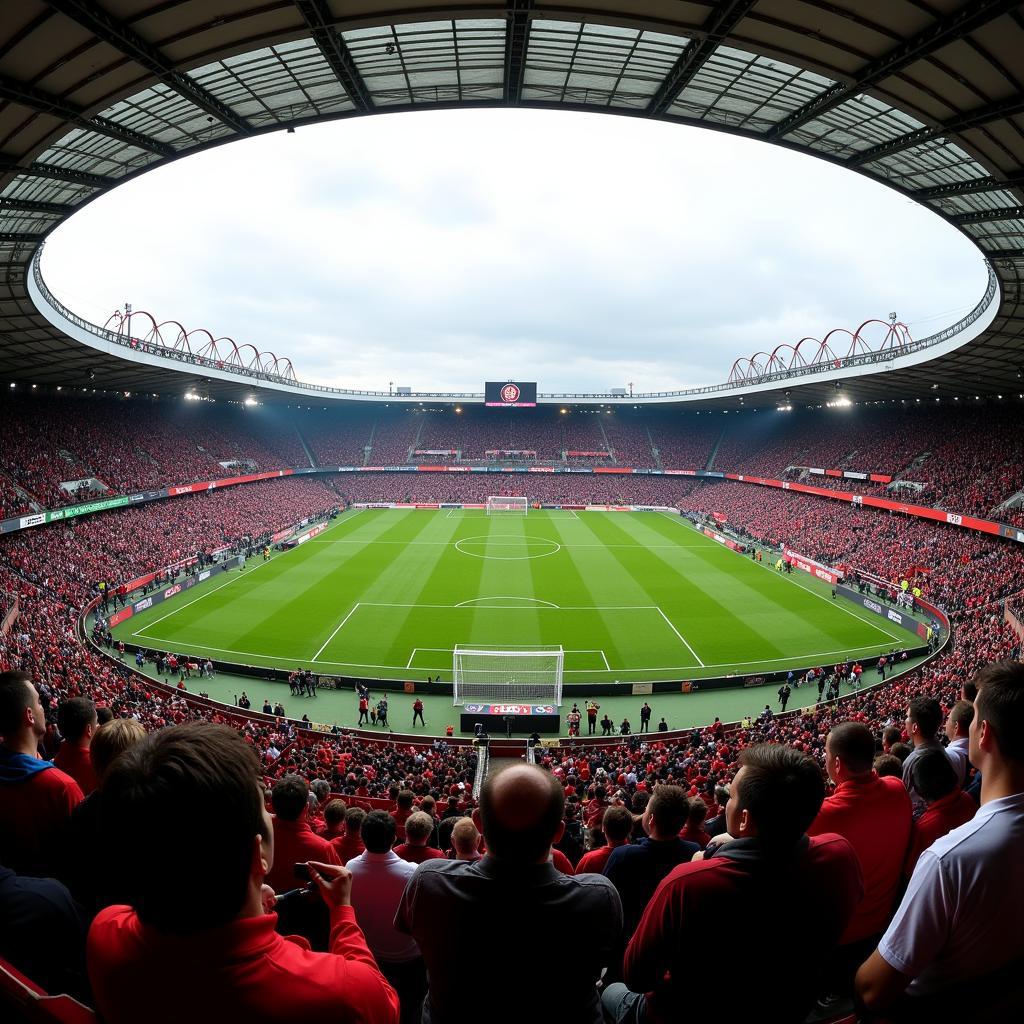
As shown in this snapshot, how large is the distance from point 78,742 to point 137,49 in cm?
1267

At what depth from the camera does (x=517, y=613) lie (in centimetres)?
3488

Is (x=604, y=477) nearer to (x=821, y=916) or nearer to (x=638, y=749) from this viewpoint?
(x=638, y=749)

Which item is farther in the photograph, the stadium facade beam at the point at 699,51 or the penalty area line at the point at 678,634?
the penalty area line at the point at 678,634

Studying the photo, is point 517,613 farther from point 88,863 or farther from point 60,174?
point 88,863

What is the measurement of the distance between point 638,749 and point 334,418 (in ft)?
271

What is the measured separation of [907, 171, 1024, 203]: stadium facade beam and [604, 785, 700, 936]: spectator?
62.5 feet

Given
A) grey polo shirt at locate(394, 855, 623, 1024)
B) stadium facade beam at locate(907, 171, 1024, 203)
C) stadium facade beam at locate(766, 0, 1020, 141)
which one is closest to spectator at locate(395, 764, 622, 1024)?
grey polo shirt at locate(394, 855, 623, 1024)

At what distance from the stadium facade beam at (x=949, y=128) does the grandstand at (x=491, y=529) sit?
11 cm

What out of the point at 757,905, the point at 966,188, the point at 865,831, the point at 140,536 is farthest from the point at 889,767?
the point at 140,536

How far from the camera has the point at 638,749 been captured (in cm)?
1909

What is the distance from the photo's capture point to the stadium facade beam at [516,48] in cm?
1170

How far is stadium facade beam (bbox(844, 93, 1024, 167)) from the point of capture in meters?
12.9

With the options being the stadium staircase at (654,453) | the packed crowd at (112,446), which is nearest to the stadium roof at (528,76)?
the packed crowd at (112,446)

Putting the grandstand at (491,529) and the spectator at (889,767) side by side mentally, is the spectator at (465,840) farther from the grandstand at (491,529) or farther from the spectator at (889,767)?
the spectator at (889,767)
